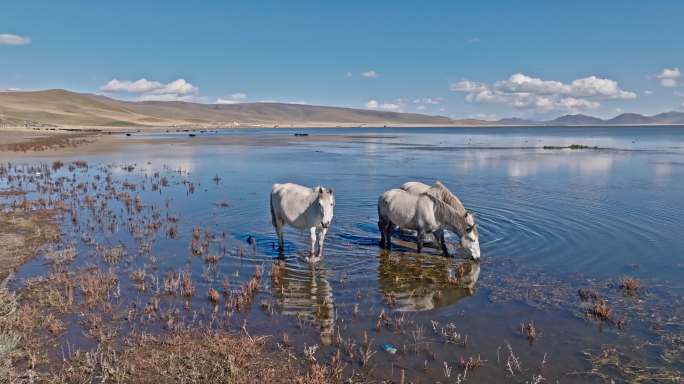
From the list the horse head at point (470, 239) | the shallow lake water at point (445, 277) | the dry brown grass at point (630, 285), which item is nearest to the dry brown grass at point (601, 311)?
the shallow lake water at point (445, 277)

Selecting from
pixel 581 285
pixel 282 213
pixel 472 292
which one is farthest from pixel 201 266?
pixel 581 285

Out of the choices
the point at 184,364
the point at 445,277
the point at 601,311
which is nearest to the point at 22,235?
the point at 184,364

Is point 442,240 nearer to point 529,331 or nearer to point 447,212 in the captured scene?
point 447,212

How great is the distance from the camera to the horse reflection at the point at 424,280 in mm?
10203

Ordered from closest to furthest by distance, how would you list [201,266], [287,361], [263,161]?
1. [287,361]
2. [201,266]
3. [263,161]

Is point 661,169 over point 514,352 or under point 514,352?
over

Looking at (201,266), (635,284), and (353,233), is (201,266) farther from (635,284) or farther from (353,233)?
(635,284)

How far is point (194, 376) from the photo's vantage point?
688 centimetres

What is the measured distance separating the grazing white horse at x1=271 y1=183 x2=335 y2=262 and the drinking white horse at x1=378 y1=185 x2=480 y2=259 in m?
2.28

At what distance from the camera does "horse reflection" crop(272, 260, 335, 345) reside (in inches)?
359

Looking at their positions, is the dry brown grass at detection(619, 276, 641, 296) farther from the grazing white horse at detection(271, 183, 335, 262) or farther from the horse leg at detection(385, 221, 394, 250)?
the grazing white horse at detection(271, 183, 335, 262)

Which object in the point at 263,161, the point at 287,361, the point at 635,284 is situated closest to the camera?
the point at 287,361

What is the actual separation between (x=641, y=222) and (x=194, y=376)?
17726 mm

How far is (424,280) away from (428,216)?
260 cm
